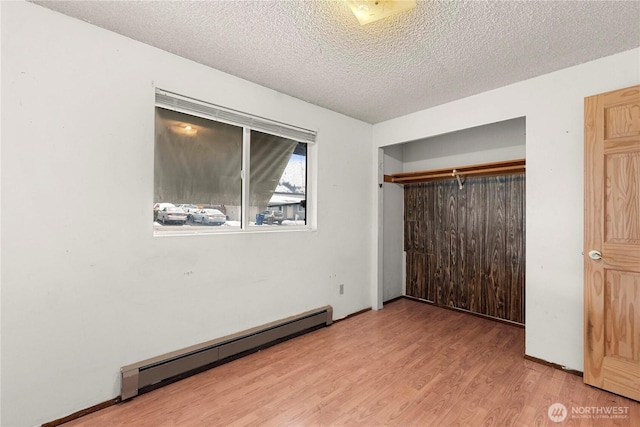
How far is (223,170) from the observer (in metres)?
2.64

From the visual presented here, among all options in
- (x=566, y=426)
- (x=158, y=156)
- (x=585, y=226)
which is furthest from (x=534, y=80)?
(x=158, y=156)

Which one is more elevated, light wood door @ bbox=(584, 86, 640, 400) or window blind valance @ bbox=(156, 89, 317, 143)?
window blind valance @ bbox=(156, 89, 317, 143)

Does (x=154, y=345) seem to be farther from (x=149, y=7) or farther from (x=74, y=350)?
(x=149, y=7)

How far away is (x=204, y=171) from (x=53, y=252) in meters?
1.14

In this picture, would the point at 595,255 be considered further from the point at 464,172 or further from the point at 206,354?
the point at 206,354

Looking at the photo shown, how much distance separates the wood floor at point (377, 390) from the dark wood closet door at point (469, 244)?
0.70 m

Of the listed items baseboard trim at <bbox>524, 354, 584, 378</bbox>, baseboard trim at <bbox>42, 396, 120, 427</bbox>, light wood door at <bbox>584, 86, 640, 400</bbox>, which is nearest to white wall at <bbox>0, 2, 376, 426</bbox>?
baseboard trim at <bbox>42, 396, 120, 427</bbox>

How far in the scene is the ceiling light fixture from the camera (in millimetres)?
1575

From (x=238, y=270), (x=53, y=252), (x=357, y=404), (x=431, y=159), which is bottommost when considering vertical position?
(x=357, y=404)

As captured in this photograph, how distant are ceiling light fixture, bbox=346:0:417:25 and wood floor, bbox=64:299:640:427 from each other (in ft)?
7.94

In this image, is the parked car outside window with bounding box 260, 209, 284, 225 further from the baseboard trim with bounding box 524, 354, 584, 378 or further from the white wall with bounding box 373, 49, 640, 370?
the baseboard trim with bounding box 524, 354, 584, 378

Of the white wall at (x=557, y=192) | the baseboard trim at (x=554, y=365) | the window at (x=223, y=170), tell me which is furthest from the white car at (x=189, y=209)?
the baseboard trim at (x=554, y=365)

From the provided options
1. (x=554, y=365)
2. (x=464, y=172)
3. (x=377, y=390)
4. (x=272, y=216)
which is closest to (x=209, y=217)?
(x=272, y=216)

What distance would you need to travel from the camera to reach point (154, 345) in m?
2.16
